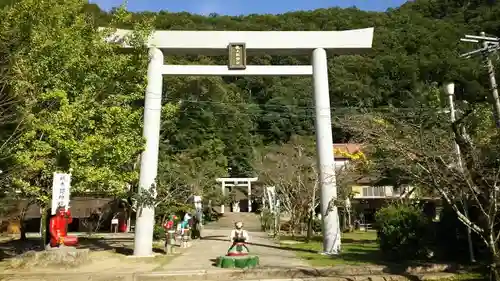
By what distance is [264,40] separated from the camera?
49.8 ft

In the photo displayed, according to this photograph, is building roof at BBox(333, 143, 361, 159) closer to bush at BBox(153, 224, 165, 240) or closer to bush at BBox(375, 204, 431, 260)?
bush at BBox(153, 224, 165, 240)

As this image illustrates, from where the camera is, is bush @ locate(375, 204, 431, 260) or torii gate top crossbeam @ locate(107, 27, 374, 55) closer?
bush @ locate(375, 204, 431, 260)

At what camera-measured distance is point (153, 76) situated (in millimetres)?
15133

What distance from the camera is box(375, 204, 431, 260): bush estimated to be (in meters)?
11.4

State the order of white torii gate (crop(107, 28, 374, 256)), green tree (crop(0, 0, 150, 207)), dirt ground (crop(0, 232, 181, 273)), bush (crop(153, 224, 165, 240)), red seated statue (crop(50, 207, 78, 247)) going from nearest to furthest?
dirt ground (crop(0, 232, 181, 273)) → red seated statue (crop(50, 207, 78, 247)) → green tree (crop(0, 0, 150, 207)) → white torii gate (crop(107, 28, 374, 256)) → bush (crop(153, 224, 165, 240))

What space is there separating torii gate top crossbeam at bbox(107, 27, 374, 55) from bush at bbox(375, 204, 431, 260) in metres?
6.38

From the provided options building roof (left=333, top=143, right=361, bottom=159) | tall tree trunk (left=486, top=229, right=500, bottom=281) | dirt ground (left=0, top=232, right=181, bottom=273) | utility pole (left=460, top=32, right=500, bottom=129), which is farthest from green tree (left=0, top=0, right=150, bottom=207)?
building roof (left=333, top=143, right=361, bottom=159)

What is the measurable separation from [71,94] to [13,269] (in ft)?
19.6

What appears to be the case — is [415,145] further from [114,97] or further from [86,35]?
[86,35]

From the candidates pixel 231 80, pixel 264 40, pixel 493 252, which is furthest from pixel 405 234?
pixel 231 80

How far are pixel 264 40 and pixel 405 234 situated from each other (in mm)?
8209

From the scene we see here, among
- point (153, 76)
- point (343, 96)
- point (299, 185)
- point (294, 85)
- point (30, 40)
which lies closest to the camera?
point (30, 40)

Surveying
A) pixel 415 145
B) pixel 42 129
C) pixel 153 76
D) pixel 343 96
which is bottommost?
pixel 415 145

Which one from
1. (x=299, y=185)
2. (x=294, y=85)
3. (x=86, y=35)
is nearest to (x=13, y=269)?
(x=86, y=35)
